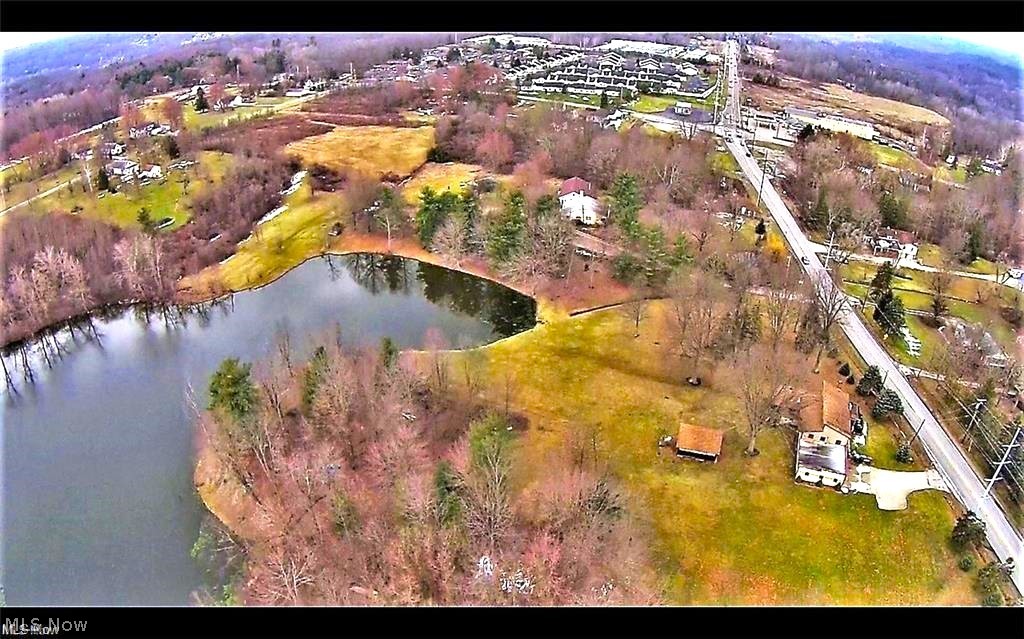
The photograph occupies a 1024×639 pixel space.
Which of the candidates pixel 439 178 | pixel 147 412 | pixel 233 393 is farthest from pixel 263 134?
pixel 233 393

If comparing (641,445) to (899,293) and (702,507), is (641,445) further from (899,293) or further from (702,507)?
(899,293)

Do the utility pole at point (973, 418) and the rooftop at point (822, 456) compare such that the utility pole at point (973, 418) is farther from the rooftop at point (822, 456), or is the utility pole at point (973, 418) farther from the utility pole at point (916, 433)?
the rooftop at point (822, 456)

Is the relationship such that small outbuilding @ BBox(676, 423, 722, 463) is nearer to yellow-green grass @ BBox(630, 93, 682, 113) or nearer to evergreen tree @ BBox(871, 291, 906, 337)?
evergreen tree @ BBox(871, 291, 906, 337)

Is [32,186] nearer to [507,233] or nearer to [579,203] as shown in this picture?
[507,233]

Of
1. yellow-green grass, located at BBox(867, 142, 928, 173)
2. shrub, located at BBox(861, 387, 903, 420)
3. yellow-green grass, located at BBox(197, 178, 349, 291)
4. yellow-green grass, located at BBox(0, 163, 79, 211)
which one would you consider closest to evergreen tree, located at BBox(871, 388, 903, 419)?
shrub, located at BBox(861, 387, 903, 420)

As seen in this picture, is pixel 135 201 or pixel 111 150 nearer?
pixel 135 201

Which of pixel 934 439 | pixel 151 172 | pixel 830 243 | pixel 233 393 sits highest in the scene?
pixel 151 172

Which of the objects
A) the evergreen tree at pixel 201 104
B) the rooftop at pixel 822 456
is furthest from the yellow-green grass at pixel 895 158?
the evergreen tree at pixel 201 104

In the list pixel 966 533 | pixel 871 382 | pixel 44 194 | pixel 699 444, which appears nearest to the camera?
pixel 966 533
